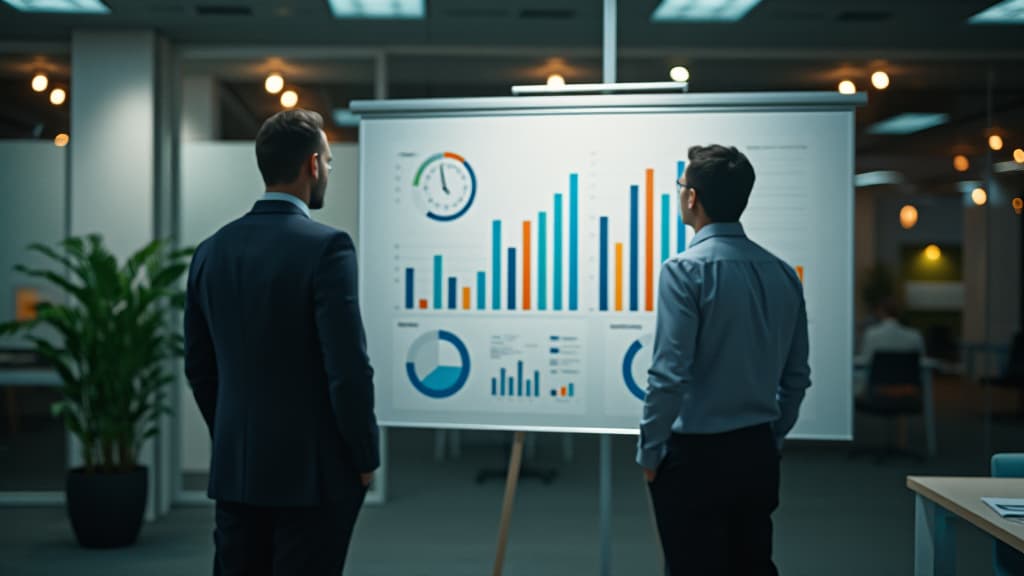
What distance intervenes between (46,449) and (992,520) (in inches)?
220

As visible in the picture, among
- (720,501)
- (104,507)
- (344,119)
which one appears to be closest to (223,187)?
(344,119)

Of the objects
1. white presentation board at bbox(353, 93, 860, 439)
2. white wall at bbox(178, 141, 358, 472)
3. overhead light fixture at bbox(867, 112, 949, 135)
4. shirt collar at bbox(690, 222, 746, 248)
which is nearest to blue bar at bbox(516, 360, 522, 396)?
white presentation board at bbox(353, 93, 860, 439)

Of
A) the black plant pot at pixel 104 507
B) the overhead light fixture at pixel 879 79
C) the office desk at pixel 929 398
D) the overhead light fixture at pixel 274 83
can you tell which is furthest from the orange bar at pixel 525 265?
the office desk at pixel 929 398

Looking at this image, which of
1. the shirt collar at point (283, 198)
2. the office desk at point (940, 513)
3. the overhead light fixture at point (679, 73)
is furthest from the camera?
the overhead light fixture at point (679, 73)

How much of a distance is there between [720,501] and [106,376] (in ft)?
12.4

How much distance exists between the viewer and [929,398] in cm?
633

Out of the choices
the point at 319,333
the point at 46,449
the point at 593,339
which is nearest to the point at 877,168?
the point at 593,339

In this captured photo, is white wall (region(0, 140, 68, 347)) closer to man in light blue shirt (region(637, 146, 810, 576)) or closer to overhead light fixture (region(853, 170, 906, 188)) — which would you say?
man in light blue shirt (region(637, 146, 810, 576))

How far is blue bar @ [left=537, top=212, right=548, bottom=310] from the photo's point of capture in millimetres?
3312

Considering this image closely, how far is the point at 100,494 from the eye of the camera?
15.9 feet

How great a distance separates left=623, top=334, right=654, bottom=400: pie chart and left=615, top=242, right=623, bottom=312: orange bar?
14 cm

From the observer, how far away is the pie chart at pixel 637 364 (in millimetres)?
3285

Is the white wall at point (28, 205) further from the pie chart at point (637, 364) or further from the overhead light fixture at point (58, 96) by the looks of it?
the pie chart at point (637, 364)

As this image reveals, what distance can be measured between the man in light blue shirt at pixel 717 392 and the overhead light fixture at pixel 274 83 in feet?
14.1
